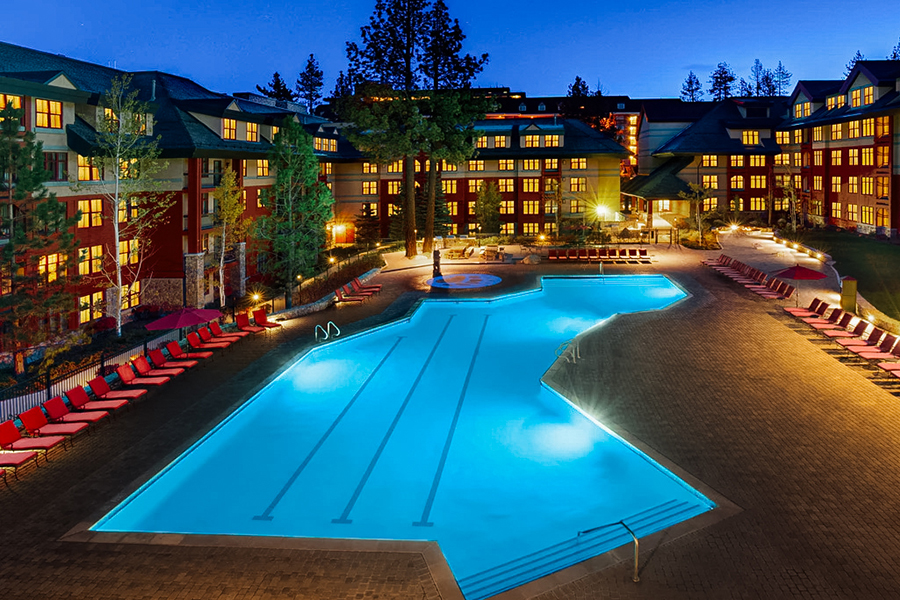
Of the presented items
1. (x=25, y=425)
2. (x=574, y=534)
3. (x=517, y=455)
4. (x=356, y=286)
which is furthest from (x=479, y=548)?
(x=356, y=286)

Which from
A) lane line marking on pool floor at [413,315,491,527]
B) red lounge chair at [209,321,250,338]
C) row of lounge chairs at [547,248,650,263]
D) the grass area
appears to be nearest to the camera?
lane line marking on pool floor at [413,315,491,527]

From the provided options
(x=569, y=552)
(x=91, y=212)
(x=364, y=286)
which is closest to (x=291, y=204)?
(x=364, y=286)

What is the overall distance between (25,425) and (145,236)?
69.0ft

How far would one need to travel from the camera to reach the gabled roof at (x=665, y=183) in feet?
213

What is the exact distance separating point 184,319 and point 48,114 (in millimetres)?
13257

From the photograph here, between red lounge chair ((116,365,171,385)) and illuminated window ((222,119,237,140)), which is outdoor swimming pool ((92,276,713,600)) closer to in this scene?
red lounge chair ((116,365,171,385))

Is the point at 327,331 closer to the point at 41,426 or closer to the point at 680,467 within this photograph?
the point at 41,426

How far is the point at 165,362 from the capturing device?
72.1 feet

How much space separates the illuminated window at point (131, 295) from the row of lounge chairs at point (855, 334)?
28.3m

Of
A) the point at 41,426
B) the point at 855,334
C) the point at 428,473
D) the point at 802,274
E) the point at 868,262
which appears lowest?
the point at 428,473

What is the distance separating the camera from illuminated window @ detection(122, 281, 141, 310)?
112 feet

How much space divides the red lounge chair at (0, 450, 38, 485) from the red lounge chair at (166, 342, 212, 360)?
7.96 metres

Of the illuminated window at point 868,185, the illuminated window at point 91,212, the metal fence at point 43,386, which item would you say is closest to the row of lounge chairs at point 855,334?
the metal fence at point 43,386

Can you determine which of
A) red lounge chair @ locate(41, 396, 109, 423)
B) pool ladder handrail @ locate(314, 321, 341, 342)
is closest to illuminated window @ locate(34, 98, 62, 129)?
pool ladder handrail @ locate(314, 321, 341, 342)
